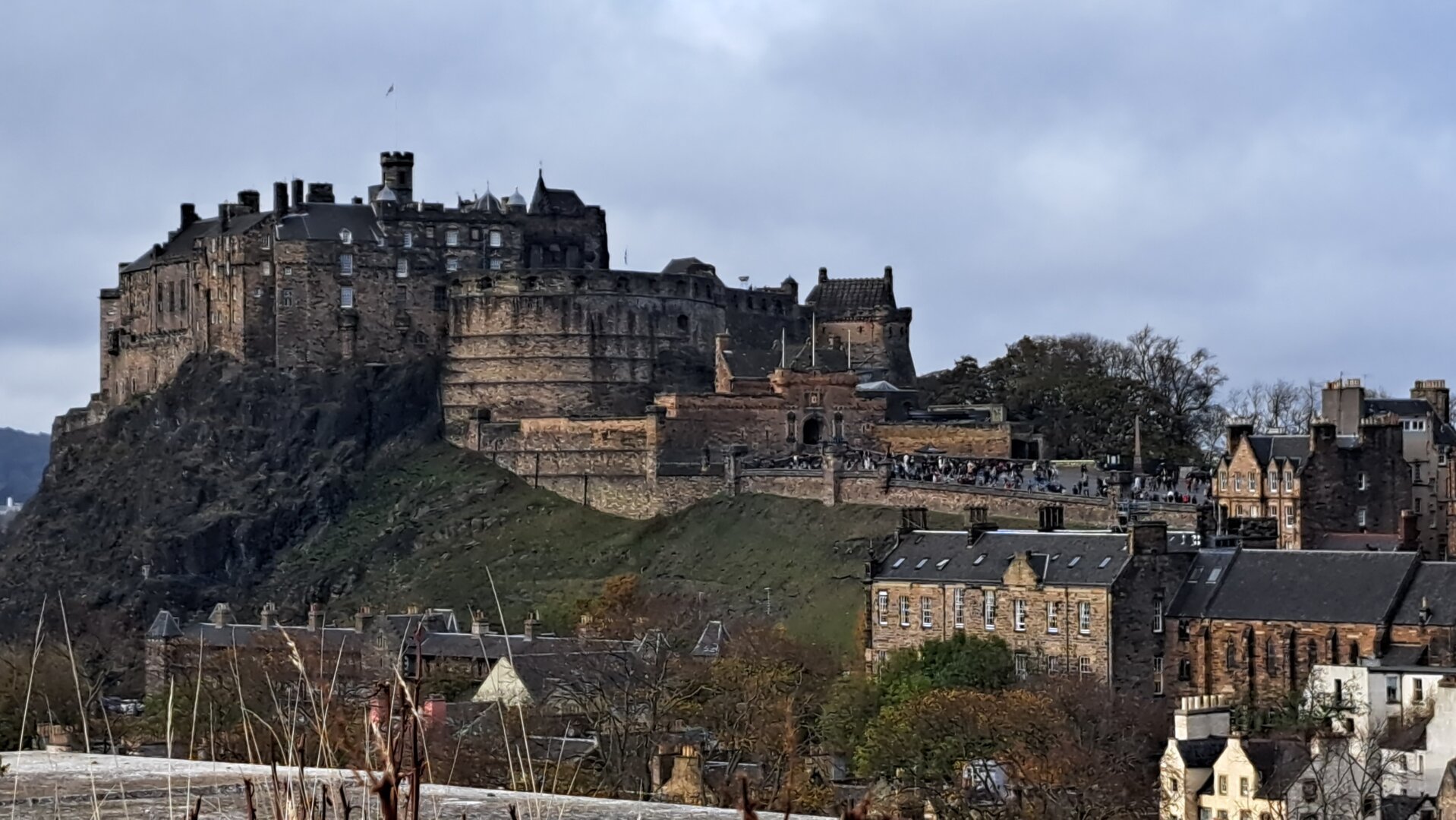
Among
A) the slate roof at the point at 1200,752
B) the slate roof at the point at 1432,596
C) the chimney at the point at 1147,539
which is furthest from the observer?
the chimney at the point at 1147,539

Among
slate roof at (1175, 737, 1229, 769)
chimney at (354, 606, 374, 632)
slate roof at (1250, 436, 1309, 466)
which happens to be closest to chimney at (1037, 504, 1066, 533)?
slate roof at (1250, 436, 1309, 466)

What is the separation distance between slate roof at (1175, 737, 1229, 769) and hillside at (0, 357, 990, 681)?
32621 mm

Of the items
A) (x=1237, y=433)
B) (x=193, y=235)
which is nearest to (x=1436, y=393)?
(x=1237, y=433)

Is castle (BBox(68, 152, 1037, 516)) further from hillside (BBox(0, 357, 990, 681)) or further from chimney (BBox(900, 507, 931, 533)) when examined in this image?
chimney (BBox(900, 507, 931, 533))

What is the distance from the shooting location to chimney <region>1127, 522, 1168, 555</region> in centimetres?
5566

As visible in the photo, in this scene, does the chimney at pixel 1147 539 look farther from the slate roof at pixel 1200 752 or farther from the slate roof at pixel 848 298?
the slate roof at pixel 848 298

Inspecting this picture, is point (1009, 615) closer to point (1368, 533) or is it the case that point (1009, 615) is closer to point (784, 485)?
point (1368, 533)

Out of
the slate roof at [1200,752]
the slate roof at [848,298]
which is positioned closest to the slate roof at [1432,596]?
the slate roof at [1200,752]

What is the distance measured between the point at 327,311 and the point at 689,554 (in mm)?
23253

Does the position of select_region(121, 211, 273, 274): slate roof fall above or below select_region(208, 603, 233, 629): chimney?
above

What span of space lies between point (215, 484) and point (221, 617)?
54.8ft

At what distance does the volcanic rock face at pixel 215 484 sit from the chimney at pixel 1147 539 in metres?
42.4

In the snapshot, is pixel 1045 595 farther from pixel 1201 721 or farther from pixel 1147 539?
pixel 1201 721

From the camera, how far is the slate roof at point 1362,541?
60969 mm
